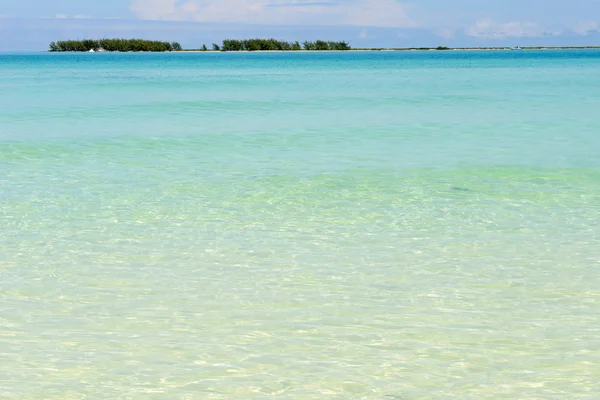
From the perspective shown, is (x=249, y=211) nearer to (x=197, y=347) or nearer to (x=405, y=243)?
(x=405, y=243)

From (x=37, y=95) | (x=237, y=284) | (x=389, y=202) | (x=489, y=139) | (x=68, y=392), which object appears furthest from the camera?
(x=37, y=95)

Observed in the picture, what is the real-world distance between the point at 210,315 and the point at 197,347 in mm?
511

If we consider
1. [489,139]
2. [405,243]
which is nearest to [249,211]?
[405,243]

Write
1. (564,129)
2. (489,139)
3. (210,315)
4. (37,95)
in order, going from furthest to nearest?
(37,95) < (564,129) < (489,139) < (210,315)

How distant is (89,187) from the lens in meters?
9.46

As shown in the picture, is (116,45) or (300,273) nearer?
(300,273)

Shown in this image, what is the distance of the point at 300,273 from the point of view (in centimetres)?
587

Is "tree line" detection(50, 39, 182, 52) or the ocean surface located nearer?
the ocean surface

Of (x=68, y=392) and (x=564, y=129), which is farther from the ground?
(x=564, y=129)

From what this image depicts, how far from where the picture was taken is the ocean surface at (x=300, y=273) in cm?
419

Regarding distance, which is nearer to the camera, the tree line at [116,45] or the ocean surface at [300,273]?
the ocean surface at [300,273]

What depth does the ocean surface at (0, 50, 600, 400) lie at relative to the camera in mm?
4191

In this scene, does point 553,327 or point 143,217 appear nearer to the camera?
point 553,327

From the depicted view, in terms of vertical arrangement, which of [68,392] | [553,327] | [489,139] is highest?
[489,139]
